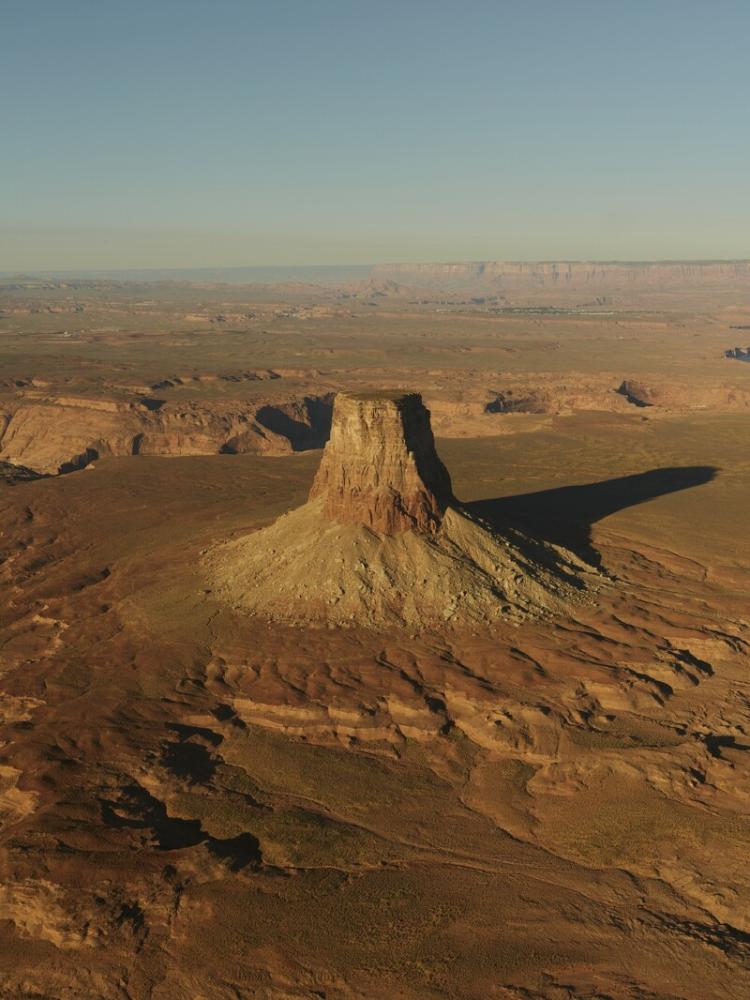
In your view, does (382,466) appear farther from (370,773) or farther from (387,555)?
(370,773)

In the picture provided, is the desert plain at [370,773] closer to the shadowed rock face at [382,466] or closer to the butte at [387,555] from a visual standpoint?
the butte at [387,555]

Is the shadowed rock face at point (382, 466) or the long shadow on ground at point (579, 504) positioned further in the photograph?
the long shadow on ground at point (579, 504)

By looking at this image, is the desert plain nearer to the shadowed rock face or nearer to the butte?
the butte

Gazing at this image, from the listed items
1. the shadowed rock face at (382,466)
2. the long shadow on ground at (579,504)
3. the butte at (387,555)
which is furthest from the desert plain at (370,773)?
the shadowed rock face at (382,466)

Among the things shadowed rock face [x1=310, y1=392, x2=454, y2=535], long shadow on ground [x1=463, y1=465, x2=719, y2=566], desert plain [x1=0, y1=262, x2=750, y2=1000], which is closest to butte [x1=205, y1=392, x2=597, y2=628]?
shadowed rock face [x1=310, y1=392, x2=454, y2=535]

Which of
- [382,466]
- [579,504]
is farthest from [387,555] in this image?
[579,504]

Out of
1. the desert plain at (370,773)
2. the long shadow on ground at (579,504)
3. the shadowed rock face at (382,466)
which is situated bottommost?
the desert plain at (370,773)
